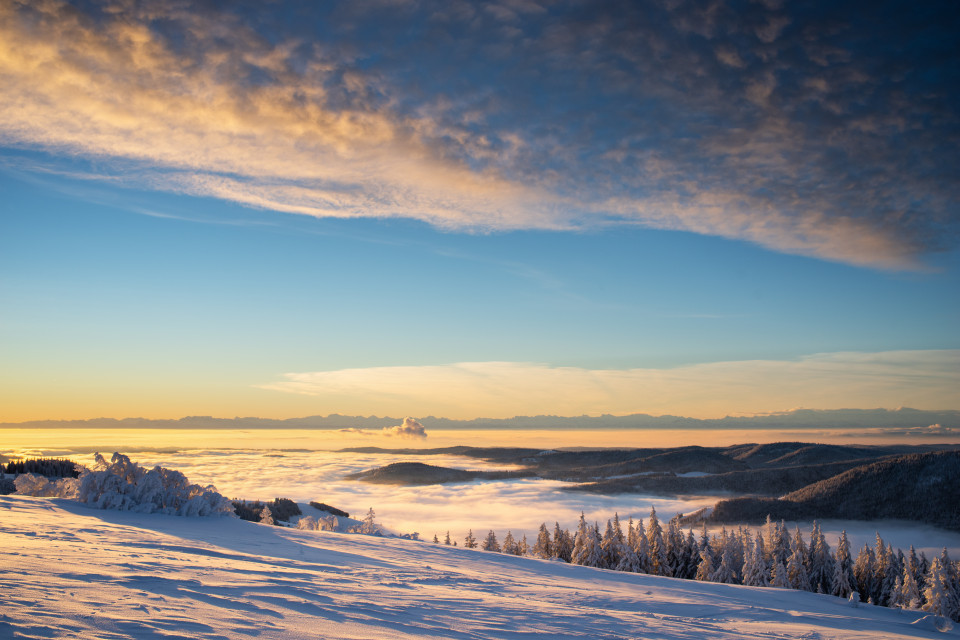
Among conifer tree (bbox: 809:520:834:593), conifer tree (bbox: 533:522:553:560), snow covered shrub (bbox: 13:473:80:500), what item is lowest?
conifer tree (bbox: 533:522:553:560)

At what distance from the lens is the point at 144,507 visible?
60.4 ft

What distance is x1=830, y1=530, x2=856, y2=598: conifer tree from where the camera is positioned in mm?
57906

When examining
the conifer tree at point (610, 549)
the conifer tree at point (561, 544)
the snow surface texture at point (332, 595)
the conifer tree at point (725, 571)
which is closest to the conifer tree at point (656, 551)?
the conifer tree at point (610, 549)

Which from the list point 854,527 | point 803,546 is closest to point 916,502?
point 854,527

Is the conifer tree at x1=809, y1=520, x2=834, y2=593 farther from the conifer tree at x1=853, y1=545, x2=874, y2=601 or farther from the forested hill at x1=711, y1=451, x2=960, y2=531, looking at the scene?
the forested hill at x1=711, y1=451, x2=960, y2=531

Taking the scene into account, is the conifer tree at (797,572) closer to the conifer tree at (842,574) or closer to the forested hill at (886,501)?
the conifer tree at (842,574)

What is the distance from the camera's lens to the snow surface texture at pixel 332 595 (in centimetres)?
673

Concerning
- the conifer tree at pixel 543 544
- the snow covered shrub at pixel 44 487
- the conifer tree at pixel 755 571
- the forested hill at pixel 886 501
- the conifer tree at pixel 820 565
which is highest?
the snow covered shrub at pixel 44 487

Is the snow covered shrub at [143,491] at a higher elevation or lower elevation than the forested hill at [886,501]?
higher

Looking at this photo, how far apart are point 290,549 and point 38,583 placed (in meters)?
7.13

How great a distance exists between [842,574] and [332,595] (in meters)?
68.8

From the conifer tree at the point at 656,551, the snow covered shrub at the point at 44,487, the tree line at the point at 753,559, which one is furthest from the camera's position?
the conifer tree at the point at 656,551

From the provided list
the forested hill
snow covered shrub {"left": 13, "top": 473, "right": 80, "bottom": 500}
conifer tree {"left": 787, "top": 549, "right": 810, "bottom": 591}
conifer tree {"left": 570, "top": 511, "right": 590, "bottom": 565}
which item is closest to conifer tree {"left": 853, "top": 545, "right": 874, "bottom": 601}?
conifer tree {"left": 787, "top": 549, "right": 810, "bottom": 591}

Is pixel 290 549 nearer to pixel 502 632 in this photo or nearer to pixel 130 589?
pixel 130 589
